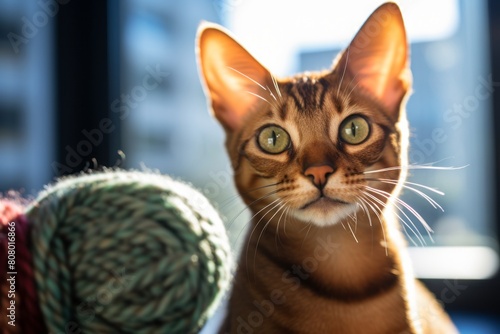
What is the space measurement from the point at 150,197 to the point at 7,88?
1.14 m

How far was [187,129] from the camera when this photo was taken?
4.70 ft

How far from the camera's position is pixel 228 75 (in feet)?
2.44

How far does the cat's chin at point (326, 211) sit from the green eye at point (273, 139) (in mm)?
82

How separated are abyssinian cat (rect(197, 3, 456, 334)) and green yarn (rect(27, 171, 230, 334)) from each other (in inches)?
4.4

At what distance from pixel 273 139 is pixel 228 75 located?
0.42 ft

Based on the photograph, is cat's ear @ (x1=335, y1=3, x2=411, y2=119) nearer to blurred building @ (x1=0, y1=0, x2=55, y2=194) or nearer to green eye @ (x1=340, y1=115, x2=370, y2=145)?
green eye @ (x1=340, y1=115, x2=370, y2=145)

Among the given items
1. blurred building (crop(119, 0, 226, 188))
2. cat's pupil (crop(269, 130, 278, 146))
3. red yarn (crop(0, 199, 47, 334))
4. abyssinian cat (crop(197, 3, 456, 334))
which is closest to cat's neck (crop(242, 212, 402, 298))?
abyssinian cat (crop(197, 3, 456, 334))

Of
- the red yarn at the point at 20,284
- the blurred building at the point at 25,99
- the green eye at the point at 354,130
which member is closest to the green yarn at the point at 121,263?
the red yarn at the point at 20,284

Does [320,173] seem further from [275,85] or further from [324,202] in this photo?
[275,85]

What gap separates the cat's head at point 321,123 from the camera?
636mm

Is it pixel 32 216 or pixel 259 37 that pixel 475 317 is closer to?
pixel 259 37

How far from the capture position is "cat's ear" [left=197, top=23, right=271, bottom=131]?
28.1 inches

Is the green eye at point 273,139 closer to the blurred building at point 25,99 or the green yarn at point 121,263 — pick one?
the green yarn at point 121,263

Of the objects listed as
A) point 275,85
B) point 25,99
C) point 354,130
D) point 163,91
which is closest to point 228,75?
point 275,85
